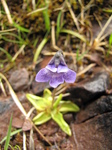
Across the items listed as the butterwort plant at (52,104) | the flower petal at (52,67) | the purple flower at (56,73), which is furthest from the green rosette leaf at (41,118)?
the flower petal at (52,67)

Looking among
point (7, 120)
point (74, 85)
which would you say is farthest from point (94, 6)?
point (7, 120)

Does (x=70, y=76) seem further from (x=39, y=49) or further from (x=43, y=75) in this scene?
(x=39, y=49)

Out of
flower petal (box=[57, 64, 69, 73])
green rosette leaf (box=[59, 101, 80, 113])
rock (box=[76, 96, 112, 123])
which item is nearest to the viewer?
flower petal (box=[57, 64, 69, 73])

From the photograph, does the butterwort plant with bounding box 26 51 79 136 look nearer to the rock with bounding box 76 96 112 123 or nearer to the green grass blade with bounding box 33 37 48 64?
the rock with bounding box 76 96 112 123

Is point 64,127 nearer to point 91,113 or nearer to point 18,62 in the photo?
point 91,113

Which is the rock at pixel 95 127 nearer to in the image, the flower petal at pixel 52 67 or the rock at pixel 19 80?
the flower petal at pixel 52 67

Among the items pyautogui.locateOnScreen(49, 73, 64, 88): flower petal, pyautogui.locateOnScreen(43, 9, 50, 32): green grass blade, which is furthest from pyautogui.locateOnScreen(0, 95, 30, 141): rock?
pyautogui.locateOnScreen(43, 9, 50, 32): green grass blade
